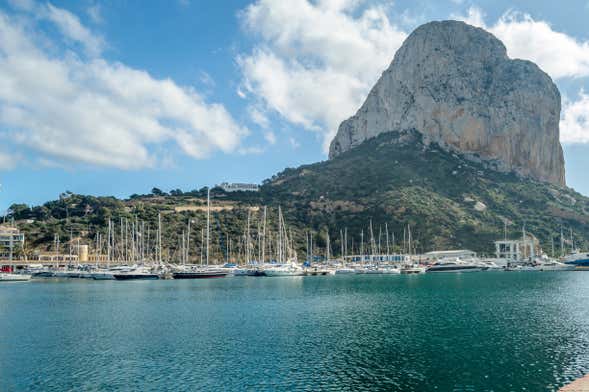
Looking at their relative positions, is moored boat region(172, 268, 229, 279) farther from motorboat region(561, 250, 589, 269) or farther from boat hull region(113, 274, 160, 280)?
motorboat region(561, 250, 589, 269)

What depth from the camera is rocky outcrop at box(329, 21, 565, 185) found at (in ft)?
563

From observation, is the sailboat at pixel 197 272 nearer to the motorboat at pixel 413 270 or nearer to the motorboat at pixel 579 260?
the motorboat at pixel 413 270

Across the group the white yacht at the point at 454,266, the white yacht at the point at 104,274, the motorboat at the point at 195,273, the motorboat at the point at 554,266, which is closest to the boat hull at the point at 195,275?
the motorboat at the point at 195,273

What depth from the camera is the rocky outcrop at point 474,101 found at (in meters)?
172

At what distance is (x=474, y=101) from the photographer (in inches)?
6786

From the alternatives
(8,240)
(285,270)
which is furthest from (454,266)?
(8,240)

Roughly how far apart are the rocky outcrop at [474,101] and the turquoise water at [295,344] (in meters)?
125

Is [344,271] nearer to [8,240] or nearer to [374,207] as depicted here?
[374,207]

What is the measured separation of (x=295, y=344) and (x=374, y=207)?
104 m

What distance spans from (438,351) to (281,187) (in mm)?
139101

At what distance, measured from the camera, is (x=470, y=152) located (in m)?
171

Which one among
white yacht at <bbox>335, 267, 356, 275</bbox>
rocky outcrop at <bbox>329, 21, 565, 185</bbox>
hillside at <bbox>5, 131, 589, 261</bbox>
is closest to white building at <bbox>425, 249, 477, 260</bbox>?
hillside at <bbox>5, 131, 589, 261</bbox>

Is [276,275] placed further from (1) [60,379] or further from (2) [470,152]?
(2) [470,152]

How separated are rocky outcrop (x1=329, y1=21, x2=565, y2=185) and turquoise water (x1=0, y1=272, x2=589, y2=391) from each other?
124899mm
